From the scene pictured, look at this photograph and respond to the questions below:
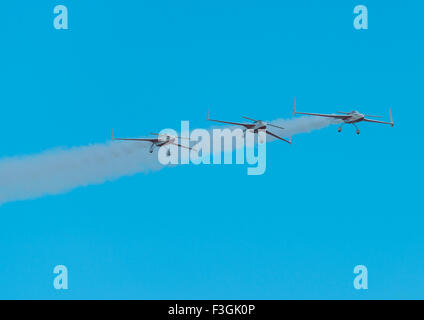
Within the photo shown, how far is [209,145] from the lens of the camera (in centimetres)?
13162

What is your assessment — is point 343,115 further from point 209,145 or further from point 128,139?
point 128,139
